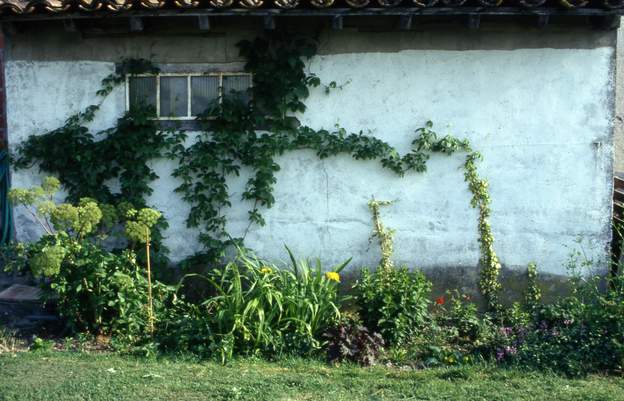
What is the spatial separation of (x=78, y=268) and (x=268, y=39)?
2780 mm

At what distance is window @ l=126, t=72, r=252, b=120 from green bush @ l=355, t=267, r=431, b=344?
2.25 m

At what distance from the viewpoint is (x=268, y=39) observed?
7.64m

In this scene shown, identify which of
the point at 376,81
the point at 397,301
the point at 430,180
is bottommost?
Answer: the point at 397,301

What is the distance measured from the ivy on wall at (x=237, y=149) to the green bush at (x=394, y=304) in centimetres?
89

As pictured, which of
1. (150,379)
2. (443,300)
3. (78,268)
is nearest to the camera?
(150,379)

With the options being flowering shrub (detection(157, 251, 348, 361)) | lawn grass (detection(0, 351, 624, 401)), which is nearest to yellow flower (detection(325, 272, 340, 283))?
flowering shrub (detection(157, 251, 348, 361))

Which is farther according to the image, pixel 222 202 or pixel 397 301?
pixel 222 202

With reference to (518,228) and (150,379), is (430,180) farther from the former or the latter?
(150,379)

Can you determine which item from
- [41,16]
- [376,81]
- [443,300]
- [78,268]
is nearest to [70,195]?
[78,268]

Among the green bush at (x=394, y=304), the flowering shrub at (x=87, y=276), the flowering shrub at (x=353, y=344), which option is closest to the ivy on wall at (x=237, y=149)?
the flowering shrub at (x=87, y=276)

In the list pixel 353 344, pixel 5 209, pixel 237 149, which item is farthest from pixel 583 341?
pixel 5 209

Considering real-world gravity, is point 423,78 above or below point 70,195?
above

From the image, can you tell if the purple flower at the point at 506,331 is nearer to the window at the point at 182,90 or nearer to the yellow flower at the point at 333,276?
the yellow flower at the point at 333,276

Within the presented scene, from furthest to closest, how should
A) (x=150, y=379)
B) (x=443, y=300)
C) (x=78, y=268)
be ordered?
(x=443, y=300)
(x=78, y=268)
(x=150, y=379)
